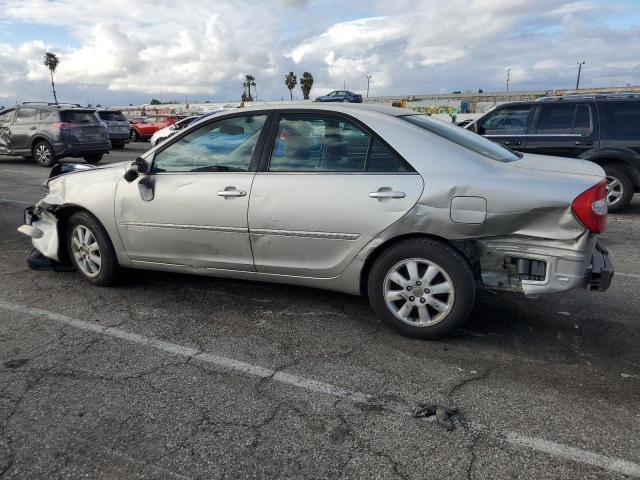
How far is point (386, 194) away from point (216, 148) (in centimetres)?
149

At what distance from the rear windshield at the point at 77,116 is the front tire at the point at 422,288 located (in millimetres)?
13437

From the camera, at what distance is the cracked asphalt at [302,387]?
95.1 inches

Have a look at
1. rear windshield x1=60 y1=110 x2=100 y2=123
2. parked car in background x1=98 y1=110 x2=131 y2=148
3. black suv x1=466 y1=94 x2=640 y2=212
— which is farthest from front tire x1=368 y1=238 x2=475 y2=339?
parked car in background x1=98 y1=110 x2=131 y2=148

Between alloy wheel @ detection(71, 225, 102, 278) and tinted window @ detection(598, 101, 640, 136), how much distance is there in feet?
23.8

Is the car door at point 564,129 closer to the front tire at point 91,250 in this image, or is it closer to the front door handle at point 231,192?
the front door handle at point 231,192

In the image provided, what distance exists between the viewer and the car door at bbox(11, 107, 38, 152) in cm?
1458

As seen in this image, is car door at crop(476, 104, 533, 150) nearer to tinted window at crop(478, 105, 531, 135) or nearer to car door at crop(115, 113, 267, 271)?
tinted window at crop(478, 105, 531, 135)

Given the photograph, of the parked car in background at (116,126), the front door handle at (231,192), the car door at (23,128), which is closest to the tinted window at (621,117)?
the front door handle at (231,192)

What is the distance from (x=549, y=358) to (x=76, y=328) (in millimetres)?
3371

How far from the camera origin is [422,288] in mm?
3496

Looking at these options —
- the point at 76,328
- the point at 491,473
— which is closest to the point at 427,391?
the point at 491,473

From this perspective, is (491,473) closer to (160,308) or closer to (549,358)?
(549,358)

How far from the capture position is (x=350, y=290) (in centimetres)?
380

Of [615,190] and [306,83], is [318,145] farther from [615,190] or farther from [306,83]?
[306,83]
